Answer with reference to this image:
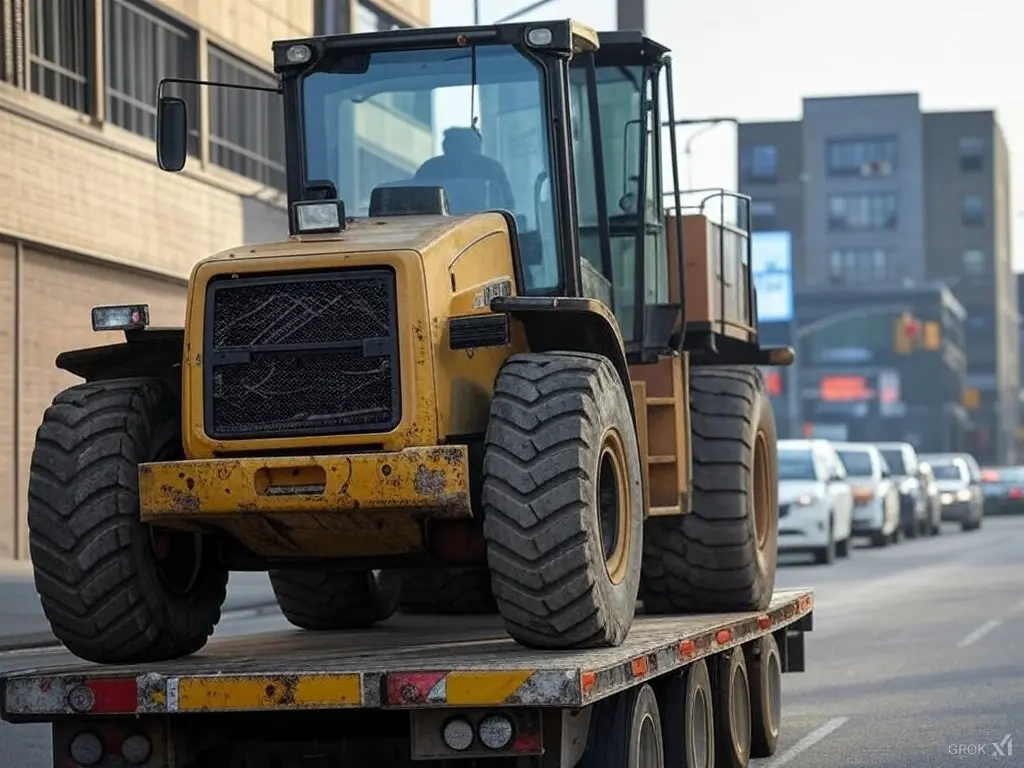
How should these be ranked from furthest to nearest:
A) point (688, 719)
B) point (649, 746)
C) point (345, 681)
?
point (688, 719)
point (649, 746)
point (345, 681)

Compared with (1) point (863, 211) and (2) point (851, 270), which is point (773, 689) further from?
(1) point (863, 211)

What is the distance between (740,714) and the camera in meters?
10.8

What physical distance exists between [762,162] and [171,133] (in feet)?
403

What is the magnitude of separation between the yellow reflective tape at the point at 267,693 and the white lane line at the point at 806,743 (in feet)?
14.3

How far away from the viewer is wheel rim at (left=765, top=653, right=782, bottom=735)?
11.7 m

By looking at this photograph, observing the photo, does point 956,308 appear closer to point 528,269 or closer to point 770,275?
point 770,275

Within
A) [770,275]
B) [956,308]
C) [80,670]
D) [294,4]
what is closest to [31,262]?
[294,4]

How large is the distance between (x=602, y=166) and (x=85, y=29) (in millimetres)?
20977

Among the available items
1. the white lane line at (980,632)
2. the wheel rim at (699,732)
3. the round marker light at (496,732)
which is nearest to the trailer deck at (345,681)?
the round marker light at (496,732)

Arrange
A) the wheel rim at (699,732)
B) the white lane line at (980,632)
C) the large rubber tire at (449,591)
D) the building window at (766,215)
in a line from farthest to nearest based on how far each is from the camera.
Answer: the building window at (766,215), the white lane line at (980,632), the large rubber tire at (449,591), the wheel rim at (699,732)

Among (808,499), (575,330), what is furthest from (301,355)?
(808,499)

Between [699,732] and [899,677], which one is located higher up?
[699,732]

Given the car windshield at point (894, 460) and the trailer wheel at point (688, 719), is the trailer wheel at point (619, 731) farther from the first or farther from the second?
the car windshield at point (894, 460)

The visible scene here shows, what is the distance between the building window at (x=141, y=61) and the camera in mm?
31766
